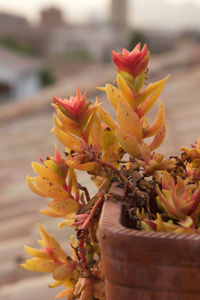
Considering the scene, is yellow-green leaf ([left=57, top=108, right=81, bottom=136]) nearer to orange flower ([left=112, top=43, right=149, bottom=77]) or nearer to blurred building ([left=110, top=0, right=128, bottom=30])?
orange flower ([left=112, top=43, right=149, bottom=77])

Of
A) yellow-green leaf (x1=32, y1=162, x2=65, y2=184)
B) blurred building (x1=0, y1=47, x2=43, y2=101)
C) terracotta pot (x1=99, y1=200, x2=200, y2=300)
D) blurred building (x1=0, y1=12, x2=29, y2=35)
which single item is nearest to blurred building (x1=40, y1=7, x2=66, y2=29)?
blurred building (x1=0, y1=12, x2=29, y2=35)

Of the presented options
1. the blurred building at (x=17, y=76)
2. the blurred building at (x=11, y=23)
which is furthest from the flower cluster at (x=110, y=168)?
the blurred building at (x=11, y=23)

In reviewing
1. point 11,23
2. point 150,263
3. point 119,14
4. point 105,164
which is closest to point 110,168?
point 105,164

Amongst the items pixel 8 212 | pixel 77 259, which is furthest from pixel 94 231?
pixel 8 212

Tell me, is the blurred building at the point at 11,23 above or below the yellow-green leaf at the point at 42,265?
above

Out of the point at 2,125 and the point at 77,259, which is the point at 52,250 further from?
the point at 2,125

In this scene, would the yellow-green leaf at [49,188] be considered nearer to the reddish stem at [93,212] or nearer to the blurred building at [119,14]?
the reddish stem at [93,212]
